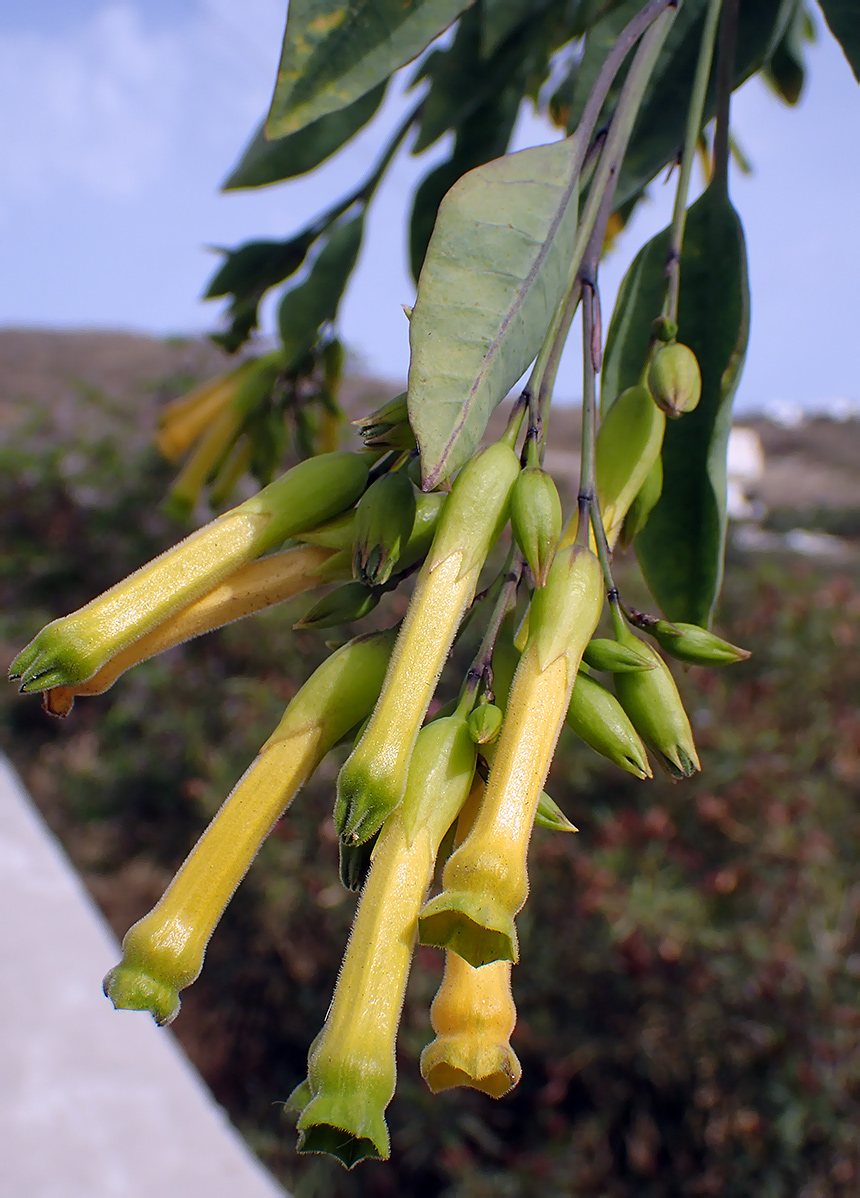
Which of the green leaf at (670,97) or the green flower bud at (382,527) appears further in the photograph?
the green leaf at (670,97)

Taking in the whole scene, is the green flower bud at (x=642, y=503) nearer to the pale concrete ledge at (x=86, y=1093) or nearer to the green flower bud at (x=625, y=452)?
the green flower bud at (x=625, y=452)

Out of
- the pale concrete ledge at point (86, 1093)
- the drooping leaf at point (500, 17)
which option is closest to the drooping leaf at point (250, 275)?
the drooping leaf at point (500, 17)

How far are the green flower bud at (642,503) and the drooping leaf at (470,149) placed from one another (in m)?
0.38

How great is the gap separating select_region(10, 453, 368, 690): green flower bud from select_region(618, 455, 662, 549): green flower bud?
14cm

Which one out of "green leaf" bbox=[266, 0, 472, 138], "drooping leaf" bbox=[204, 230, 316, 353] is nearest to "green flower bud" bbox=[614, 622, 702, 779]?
"green leaf" bbox=[266, 0, 472, 138]

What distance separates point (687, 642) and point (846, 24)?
41 centimetres

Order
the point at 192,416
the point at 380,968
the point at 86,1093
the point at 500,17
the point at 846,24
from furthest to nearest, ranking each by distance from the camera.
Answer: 1. the point at 86,1093
2. the point at 192,416
3. the point at 500,17
4. the point at 846,24
5. the point at 380,968

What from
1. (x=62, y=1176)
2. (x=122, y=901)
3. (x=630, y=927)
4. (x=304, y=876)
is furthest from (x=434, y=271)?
(x=122, y=901)

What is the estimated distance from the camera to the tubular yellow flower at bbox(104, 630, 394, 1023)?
39 cm

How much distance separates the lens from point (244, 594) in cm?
46

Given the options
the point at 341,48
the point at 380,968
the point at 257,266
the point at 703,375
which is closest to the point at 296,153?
the point at 257,266

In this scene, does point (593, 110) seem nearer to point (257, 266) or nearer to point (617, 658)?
point (617, 658)

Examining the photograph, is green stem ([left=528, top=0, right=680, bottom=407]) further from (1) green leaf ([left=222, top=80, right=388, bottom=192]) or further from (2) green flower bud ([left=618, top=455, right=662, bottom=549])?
(1) green leaf ([left=222, top=80, right=388, bottom=192])

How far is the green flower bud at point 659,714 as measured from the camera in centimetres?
43
